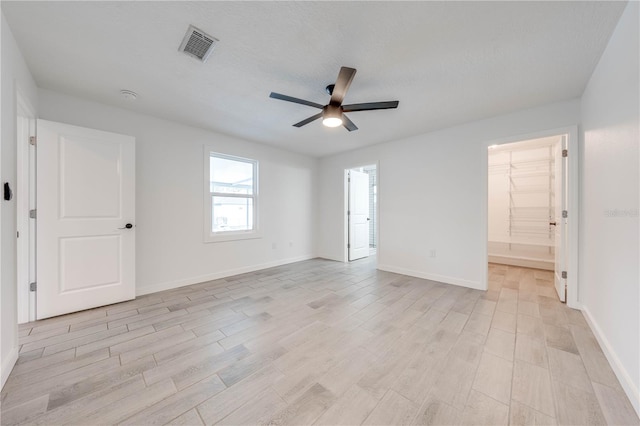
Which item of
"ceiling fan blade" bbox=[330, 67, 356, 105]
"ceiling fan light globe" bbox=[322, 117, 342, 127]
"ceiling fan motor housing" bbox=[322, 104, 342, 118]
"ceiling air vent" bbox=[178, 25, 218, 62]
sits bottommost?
"ceiling fan light globe" bbox=[322, 117, 342, 127]

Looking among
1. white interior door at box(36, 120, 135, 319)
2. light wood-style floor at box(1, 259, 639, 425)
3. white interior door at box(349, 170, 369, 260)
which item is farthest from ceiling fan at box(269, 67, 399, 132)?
white interior door at box(349, 170, 369, 260)

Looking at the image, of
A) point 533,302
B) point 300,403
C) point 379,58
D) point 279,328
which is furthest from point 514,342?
point 379,58

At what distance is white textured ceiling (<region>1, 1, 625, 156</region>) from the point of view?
1.55 meters

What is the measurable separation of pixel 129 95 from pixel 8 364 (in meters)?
2.56

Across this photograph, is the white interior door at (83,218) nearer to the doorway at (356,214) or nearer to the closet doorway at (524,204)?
the doorway at (356,214)

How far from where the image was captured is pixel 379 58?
6.53 ft

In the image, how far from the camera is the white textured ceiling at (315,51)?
1550 millimetres

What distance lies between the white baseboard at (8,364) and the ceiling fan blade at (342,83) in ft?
9.89

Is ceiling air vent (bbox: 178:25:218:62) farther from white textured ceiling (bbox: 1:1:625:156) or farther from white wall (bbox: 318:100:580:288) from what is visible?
white wall (bbox: 318:100:580:288)

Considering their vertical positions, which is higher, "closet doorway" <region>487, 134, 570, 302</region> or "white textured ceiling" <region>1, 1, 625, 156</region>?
"white textured ceiling" <region>1, 1, 625, 156</region>

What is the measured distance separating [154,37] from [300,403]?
2.73m

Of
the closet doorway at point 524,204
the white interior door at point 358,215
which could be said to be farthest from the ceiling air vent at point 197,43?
the closet doorway at point 524,204

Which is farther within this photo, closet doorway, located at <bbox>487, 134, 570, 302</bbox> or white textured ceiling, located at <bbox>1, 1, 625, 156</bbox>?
closet doorway, located at <bbox>487, 134, 570, 302</bbox>

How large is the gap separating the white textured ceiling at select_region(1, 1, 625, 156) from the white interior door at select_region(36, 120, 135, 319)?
0.59 metres
